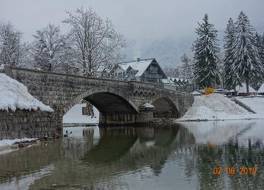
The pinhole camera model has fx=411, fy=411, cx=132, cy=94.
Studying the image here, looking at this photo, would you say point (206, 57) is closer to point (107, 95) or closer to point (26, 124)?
point (107, 95)

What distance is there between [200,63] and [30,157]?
53.1 metres

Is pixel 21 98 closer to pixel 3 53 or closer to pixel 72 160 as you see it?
pixel 72 160

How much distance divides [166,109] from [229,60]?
854 inches

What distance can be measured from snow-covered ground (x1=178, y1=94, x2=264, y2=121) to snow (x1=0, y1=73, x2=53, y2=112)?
3303 cm

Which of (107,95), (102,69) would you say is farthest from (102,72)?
(107,95)

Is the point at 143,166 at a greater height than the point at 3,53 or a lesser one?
lesser

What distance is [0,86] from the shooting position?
25.1 meters

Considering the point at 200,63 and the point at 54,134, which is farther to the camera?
the point at 200,63

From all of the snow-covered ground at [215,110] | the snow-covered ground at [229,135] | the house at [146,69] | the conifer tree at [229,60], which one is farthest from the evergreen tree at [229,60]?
the snow-covered ground at [229,135]

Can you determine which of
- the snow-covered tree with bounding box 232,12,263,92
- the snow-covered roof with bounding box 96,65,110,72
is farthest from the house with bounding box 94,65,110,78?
the snow-covered tree with bounding box 232,12,263,92

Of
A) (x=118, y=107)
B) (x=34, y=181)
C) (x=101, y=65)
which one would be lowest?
(x=34, y=181)

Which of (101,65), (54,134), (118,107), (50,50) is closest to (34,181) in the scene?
(54,134)

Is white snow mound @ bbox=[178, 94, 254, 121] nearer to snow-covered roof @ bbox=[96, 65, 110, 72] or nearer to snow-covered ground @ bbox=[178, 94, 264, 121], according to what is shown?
snow-covered ground @ bbox=[178, 94, 264, 121]
